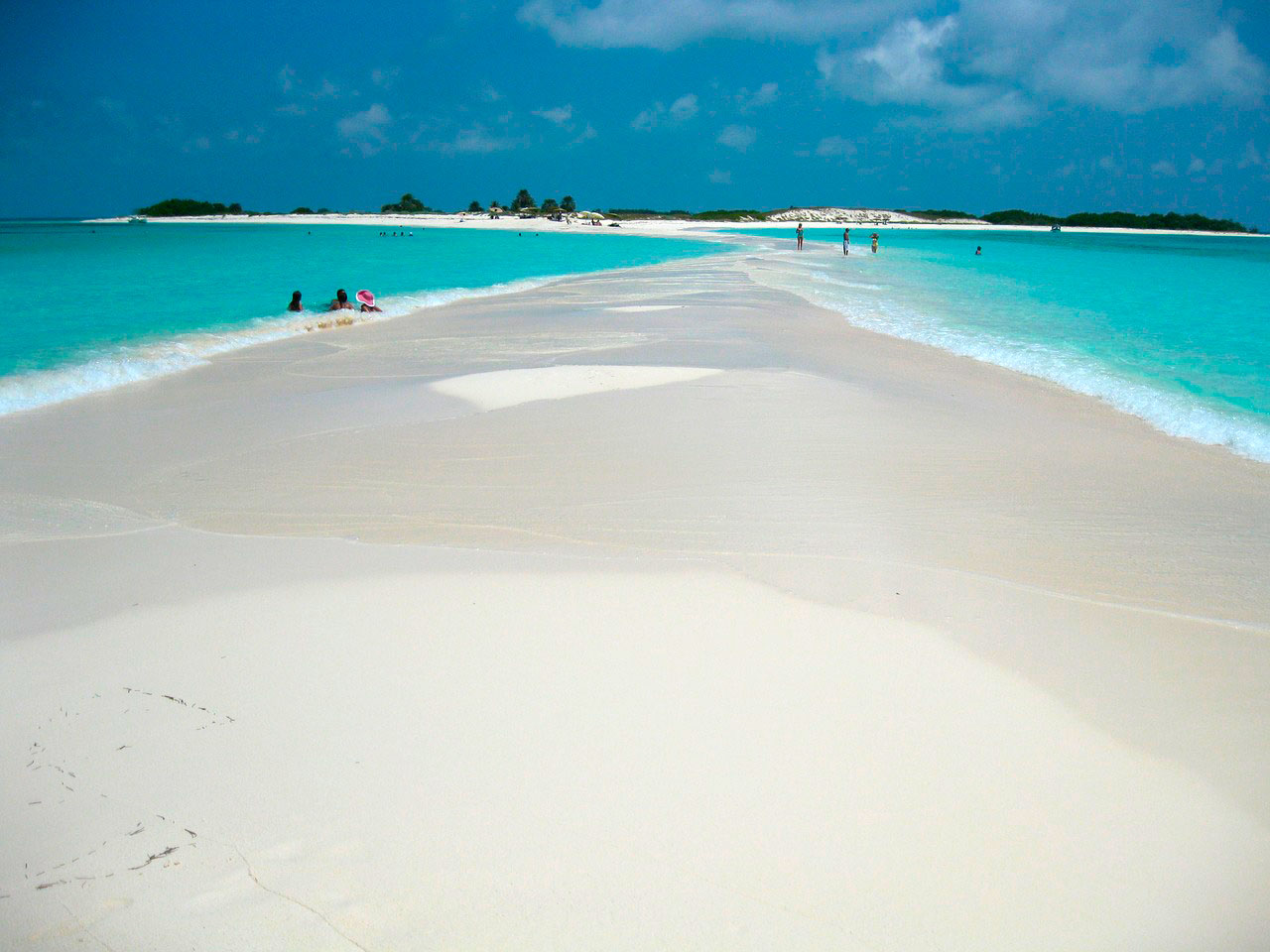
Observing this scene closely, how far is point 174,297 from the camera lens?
20.5 metres

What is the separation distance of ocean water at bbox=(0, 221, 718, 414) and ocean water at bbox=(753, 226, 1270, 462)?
10811 mm

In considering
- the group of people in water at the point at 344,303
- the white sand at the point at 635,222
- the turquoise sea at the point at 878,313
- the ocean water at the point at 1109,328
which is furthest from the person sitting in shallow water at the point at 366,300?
the white sand at the point at 635,222

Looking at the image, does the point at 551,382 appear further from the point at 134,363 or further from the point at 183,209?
the point at 183,209

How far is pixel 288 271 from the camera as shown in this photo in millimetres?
28609

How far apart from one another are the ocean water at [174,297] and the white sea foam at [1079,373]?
417 inches

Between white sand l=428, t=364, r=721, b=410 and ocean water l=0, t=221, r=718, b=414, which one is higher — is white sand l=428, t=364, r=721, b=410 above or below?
below

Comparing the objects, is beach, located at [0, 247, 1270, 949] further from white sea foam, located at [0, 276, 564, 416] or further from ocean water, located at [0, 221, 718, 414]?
ocean water, located at [0, 221, 718, 414]

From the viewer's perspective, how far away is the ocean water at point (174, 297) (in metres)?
10.9

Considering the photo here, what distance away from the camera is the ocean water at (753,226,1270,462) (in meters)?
8.78

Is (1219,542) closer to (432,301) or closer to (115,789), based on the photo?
(115,789)

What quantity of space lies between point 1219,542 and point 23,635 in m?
6.51

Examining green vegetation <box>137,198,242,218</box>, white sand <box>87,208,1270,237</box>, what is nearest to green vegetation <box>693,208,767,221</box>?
white sand <box>87,208,1270,237</box>

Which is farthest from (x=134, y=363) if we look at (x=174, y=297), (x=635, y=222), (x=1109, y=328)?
(x=635, y=222)

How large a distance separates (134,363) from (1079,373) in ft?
41.6
